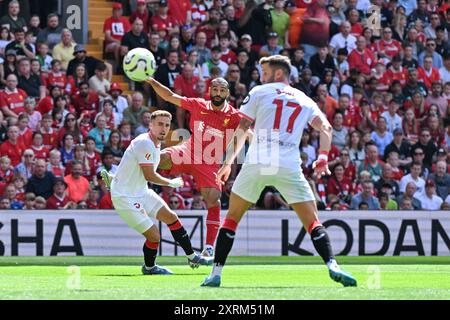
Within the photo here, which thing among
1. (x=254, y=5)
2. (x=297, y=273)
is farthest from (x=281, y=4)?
(x=297, y=273)

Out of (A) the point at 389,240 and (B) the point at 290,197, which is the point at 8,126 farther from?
(B) the point at 290,197

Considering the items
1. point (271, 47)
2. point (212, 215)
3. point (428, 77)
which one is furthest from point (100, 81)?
point (212, 215)

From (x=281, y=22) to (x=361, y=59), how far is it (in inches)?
77.9

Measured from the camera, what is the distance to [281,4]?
86.8 feet

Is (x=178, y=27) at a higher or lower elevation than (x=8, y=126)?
higher

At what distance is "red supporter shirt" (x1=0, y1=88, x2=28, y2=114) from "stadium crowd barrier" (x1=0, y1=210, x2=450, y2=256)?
303 centimetres

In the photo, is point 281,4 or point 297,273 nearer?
point 297,273

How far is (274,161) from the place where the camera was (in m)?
11.7

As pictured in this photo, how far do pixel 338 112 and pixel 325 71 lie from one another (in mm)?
1461

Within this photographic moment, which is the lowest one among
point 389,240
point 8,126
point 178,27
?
point 389,240

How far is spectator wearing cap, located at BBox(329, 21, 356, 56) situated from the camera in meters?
26.5

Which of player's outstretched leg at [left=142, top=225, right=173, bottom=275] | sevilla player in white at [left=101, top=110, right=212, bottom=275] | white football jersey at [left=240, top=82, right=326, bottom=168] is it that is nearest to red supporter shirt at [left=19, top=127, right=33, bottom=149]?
sevilla player in white at [left=101, top=110, right=212, bottom=275]

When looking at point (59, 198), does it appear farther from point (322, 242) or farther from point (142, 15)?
point (322, 242)

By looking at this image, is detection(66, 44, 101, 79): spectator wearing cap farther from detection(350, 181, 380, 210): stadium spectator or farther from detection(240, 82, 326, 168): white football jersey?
detection(240, 82, 326, 168): white football jersey
